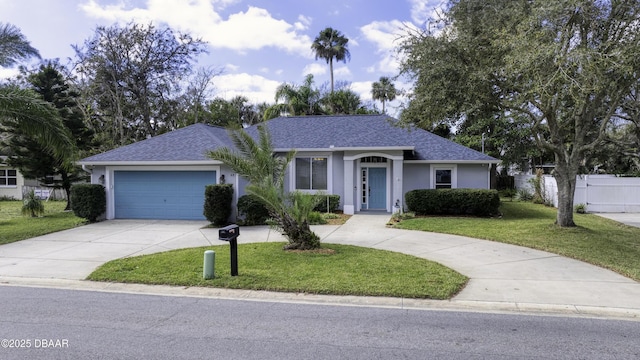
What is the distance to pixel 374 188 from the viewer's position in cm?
1753

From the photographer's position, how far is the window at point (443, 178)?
17297 millimetres

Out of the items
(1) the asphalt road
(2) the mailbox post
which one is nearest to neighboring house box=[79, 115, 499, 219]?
(2) the mailbox post

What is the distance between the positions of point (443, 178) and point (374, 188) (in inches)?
124

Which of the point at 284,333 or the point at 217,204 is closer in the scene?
the point at 284,333

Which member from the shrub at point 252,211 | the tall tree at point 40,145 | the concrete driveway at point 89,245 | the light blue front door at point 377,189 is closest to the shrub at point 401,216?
the light blue front door at point 377,189

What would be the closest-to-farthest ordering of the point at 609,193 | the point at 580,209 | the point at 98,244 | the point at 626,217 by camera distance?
1. the point at 98,244
2. the point at 626,217
3. the point at 580,209
4. the point at 609,193

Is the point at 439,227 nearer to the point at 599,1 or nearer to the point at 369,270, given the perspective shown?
the point at 369,270

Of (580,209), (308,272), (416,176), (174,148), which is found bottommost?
(308,272)

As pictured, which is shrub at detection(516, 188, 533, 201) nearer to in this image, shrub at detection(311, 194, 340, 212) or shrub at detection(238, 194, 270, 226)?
shrub at detection(311, 194, 340, 212)

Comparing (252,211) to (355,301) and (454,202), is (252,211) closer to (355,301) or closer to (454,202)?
(454,202)

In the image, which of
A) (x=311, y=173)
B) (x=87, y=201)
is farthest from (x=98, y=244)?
(x=311, y=173)

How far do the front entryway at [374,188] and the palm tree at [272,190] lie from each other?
25.2 feet

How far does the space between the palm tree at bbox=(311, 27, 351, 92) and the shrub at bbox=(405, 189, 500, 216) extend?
2540cm

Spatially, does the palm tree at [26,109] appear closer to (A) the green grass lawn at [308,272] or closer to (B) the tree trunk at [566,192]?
(A) the green grass lawn at [308,272]
